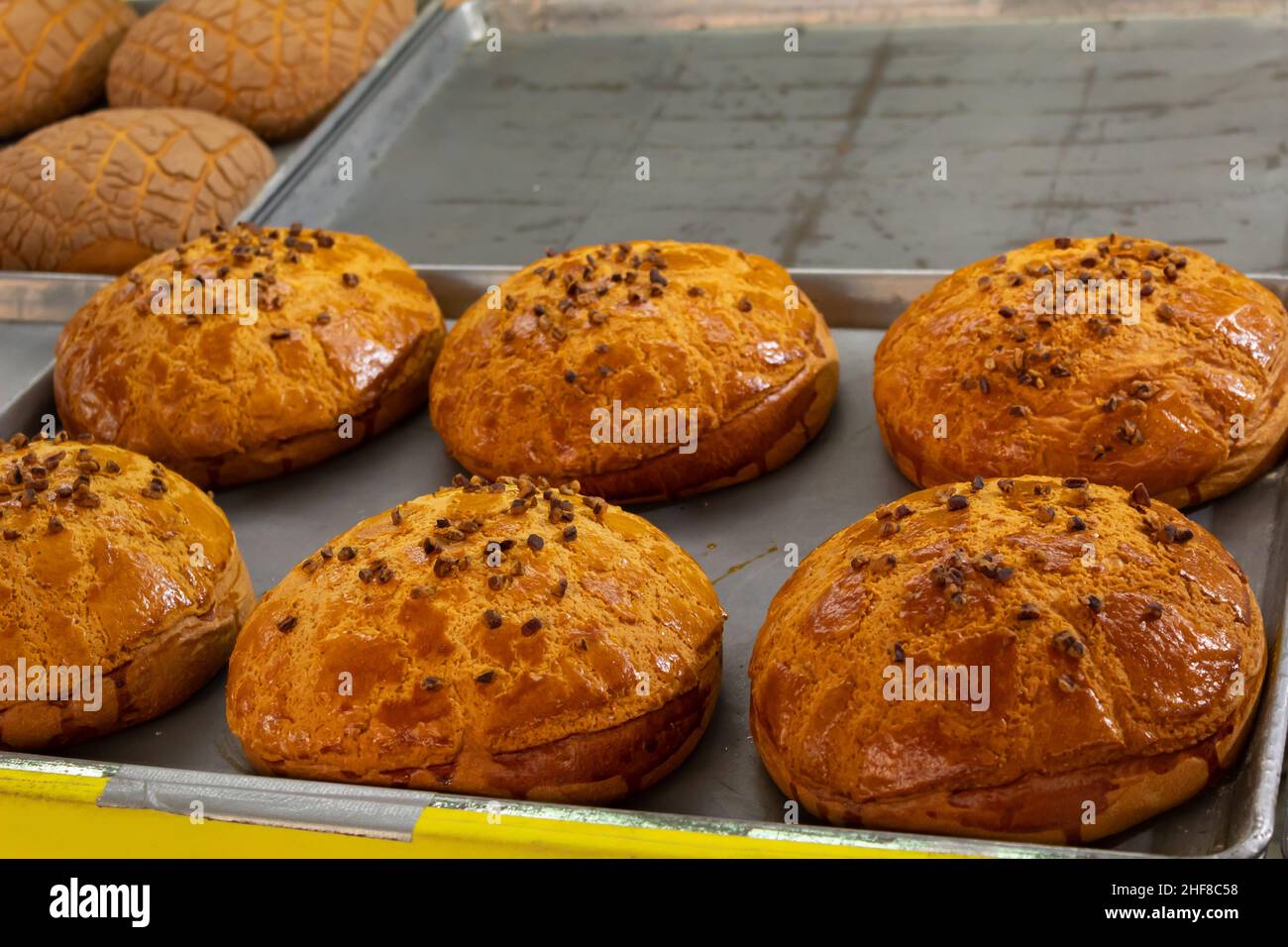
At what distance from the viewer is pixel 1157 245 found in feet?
9.32

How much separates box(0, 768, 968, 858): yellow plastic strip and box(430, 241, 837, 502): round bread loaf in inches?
43.9

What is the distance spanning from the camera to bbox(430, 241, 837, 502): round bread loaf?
2.91 meters

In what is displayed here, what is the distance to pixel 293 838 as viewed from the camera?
Answer: 202cm

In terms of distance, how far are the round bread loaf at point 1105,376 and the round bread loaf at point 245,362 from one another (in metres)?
1.28

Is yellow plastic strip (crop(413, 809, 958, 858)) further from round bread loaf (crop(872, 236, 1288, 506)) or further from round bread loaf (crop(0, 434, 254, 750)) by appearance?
round bread loaf (crop(872, 236, 1288, 506))

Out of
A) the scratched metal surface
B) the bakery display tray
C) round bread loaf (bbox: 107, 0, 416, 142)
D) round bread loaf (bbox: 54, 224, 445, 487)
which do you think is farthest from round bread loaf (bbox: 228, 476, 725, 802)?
round bread loaf (bbox: 107, 0, 416, 142)

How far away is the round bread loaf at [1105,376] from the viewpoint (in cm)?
257
